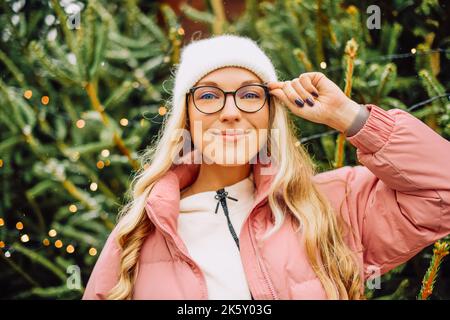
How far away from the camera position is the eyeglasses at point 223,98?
1531 millimetres

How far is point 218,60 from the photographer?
5.16ft

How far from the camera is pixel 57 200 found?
268 cm

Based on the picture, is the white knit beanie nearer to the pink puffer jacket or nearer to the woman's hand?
the woman's hand

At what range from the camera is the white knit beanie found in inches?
62.1

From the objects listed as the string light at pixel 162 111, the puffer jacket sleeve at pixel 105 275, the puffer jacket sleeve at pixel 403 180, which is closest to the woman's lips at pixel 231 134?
the puffer jacket sleeve at pixel 403 180

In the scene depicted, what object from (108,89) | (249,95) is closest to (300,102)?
(249,95)

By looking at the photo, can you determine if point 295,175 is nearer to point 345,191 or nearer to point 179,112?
point 345,191

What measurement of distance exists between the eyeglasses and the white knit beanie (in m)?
0.06

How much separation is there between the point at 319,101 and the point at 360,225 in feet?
1.39

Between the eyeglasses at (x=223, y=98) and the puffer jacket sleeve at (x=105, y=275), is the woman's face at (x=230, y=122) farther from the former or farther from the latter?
the puffer jacket sleeve at (x=105, y=275)

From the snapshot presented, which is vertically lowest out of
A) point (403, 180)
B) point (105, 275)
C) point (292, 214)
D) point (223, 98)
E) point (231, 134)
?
point (105, 275)

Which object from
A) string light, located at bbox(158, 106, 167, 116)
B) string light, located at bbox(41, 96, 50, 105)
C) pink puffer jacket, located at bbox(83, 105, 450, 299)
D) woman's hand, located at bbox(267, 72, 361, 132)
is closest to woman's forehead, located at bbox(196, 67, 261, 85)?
woman's hand, located at bbox(267, 72, 361, 132)

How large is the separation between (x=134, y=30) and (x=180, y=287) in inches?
72.2

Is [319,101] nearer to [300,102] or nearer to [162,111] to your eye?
[300,102]
